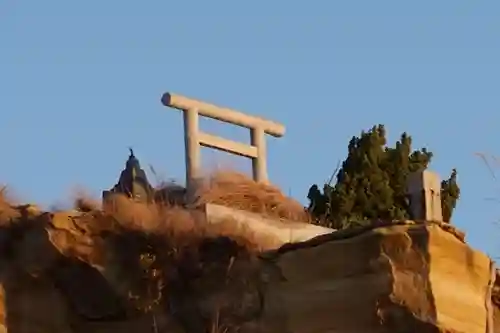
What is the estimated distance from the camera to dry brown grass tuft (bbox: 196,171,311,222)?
1181cm

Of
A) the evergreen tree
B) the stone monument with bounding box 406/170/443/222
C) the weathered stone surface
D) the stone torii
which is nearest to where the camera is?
the weathered stone surface

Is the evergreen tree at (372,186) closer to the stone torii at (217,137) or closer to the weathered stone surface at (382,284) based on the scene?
the stone torii at (217,137)

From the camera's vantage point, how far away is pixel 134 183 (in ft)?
39.4

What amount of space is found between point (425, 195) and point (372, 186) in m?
4.95

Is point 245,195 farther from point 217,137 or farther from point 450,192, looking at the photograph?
point 450,192

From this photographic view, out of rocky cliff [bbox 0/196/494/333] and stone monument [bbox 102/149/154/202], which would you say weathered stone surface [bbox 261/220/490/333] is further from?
stone monument [bbox 102/149/154/202]

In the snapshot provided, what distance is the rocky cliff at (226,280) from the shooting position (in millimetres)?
10148

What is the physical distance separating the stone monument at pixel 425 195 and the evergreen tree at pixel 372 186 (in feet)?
7.22

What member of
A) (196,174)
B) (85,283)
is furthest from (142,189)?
(85,283)

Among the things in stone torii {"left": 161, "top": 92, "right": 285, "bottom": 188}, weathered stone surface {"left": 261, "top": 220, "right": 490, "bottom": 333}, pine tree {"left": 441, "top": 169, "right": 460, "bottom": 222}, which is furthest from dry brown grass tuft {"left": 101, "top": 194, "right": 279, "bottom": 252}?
pine tree {"left": 441, "top": 169, "right": 460, "bottom": 222}

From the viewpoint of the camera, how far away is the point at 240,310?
34.8ft

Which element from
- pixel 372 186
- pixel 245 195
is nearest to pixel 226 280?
pixel 245 195

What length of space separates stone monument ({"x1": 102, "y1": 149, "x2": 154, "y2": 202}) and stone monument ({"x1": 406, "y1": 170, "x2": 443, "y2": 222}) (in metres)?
1.99

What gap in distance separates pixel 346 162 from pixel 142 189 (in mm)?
5838
